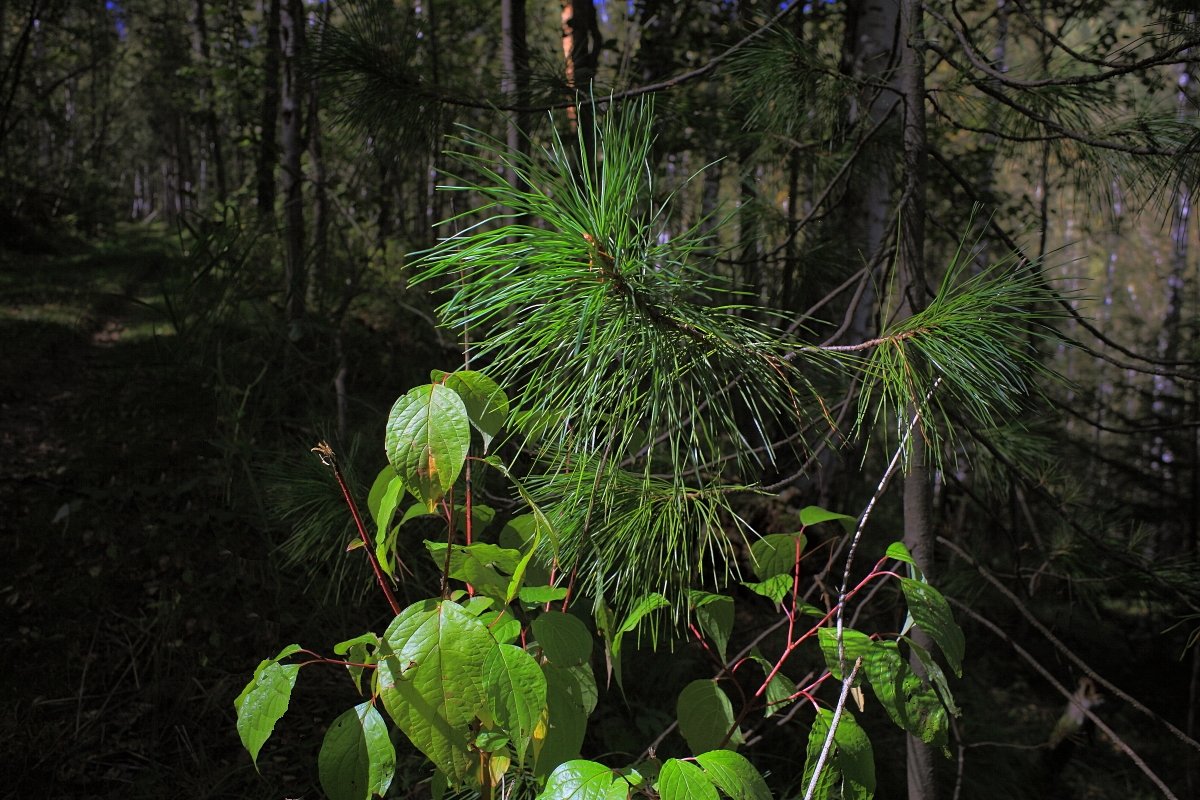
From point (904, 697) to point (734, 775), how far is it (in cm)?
33

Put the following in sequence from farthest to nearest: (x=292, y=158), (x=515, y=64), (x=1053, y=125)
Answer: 1. (x=292, y=158)
2. (x=515, y=64)
3. (x=1053, y=125)

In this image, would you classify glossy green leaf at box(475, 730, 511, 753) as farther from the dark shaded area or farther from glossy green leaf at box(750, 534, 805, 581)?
the dark shaded area

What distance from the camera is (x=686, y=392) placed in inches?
37.8

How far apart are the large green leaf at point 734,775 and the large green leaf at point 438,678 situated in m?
0.27

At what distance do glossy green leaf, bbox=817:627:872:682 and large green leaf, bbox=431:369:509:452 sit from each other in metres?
0.52

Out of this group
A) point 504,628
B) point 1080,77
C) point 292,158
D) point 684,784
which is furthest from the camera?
point 292,158

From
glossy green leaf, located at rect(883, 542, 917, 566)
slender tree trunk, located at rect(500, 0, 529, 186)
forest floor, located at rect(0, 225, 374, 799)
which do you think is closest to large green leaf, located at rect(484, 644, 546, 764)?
glossy green leaf, located at rect(883, 542, 917, 566)

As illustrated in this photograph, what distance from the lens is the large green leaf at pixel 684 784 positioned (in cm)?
78

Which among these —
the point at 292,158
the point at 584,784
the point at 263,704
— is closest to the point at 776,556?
the point at 584,784

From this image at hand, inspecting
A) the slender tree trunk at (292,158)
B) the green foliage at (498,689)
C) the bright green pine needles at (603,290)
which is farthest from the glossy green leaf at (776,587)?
the slender tree trunk at (292,158)

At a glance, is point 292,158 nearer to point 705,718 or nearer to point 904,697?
point 705,718

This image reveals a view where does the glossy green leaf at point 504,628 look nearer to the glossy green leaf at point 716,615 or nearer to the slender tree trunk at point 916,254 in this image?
the glossy green leaf at point 716,615

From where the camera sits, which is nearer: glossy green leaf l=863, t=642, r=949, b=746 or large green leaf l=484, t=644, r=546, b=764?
large green leaf l=484, t=644, r=546, b=764

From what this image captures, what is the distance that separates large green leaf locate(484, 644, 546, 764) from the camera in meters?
0.81
